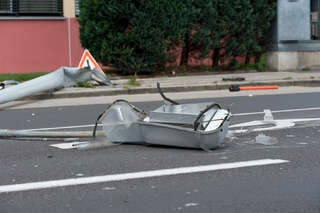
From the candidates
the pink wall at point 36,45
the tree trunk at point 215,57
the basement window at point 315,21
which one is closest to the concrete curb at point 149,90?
the tree trunk at point 215,57

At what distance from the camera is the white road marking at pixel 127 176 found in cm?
502

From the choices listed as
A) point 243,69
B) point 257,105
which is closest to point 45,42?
→ point 243,69

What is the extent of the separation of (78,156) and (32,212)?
6.20 feet

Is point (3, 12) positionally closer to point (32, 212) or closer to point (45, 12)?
point (45, 12)

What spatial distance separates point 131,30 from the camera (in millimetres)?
14422

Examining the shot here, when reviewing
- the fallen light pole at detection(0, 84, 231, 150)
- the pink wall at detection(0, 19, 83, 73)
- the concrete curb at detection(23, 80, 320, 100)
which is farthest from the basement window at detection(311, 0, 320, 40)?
the fallen light pole at detection(0, 84, 231, 150)

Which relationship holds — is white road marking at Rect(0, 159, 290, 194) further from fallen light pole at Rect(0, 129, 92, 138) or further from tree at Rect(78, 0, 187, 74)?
tree at Rect(78, 0, 187, 74)

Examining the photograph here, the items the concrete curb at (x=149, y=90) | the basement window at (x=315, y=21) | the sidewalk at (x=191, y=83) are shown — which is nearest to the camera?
the concrete curb at (x=149, y=90)

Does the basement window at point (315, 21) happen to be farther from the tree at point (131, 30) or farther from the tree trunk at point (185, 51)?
the tree at point (131, 30)

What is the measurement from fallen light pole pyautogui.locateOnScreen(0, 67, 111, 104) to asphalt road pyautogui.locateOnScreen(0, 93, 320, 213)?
4219mm

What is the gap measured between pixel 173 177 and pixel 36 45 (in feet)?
40.0

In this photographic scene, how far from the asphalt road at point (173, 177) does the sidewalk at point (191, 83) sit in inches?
208

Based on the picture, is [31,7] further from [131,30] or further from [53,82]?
[53,82]

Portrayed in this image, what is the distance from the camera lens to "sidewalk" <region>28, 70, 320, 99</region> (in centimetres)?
1238
